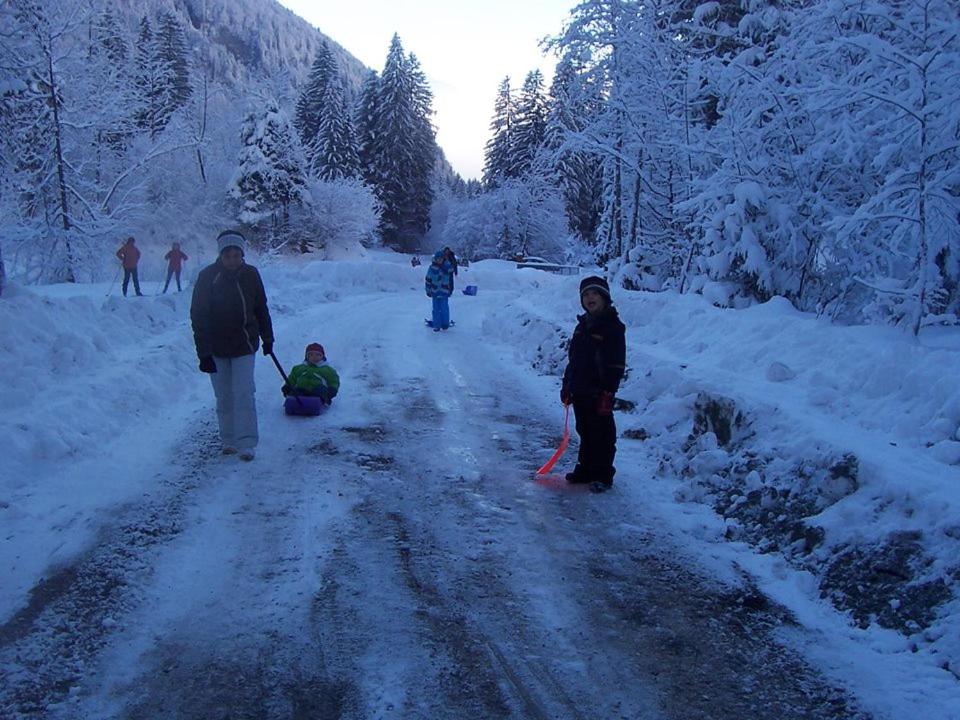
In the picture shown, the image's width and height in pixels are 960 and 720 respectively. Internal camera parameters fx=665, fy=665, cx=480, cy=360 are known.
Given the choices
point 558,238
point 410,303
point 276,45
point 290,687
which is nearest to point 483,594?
point 290,687

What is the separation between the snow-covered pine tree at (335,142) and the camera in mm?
52438

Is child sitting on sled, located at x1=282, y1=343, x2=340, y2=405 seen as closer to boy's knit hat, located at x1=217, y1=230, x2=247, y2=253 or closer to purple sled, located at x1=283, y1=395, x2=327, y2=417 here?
purple sled, located at x1=283, y1=395, x2=327, y2=417

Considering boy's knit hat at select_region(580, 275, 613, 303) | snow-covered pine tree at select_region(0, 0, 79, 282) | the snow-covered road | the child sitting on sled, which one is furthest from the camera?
snow-covered pine tree at select_region(0, 0, 79, 282)

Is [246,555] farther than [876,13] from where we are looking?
No

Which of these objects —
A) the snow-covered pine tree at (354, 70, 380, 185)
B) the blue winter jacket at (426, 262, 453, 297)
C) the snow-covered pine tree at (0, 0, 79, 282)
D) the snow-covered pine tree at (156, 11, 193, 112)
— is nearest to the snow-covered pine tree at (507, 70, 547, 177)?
the snow-covered pine tree at (354, 70, 380, 185)

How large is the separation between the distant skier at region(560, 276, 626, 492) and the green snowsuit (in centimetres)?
309

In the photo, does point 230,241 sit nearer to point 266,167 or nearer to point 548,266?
point 548,266

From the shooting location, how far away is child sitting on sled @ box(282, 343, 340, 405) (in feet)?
24.5

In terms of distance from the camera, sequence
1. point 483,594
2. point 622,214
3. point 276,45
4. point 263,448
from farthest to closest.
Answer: point 276,45 → point 622,214 → point 263,448 → point 483,594

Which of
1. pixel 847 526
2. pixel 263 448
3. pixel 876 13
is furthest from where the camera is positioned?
pixel 876 13

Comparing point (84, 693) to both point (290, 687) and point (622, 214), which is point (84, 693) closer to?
point (290, 687)

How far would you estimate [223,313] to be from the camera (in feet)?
19.7

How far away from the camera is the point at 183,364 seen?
8.77 meters

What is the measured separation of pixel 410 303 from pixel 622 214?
7.63 metres
